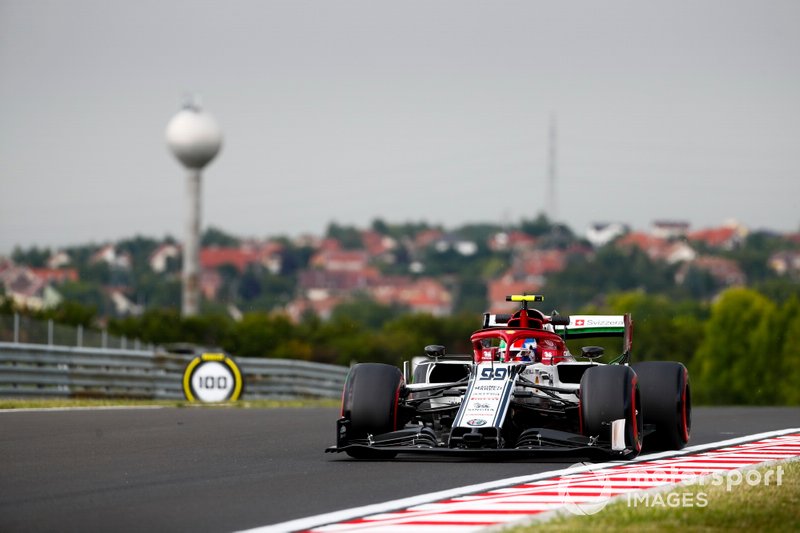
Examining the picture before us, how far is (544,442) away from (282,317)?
119338 mm

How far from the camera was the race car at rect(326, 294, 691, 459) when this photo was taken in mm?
13055

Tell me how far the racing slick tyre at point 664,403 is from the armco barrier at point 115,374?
40.6 ft

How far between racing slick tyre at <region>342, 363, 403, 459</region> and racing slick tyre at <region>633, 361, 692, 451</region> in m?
2.46

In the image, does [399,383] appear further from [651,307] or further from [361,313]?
[361,313]

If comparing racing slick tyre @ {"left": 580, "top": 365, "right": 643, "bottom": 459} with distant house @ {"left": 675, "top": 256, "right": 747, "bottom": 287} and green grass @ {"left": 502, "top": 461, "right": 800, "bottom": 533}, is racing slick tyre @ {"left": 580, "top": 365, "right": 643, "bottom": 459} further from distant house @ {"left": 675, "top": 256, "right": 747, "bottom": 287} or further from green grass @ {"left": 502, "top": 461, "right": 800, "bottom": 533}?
distant house @ {"left": 675, "top": 256, "right": 747, "bottom": 287}

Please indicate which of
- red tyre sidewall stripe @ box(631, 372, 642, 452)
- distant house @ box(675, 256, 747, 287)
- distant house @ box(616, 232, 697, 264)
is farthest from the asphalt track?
distant house @ box(616, 232, 697, 264)

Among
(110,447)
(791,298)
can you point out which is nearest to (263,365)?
(110,447)

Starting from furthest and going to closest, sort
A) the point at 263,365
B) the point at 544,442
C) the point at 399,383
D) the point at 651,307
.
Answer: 1. the point at 651,307
2. the point at 263,365
3. the point at 399,383
4. the point at 544,442

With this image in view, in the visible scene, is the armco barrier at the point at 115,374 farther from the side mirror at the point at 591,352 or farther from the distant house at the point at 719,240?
the distant house at the point at 719,240

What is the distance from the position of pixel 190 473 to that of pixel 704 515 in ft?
14.5

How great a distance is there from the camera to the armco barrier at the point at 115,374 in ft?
81.5

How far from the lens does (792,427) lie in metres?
18.9

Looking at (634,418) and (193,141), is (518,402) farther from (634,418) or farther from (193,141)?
(193,141)

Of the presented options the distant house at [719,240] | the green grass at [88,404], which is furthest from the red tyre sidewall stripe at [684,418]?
the distant house at [719,240]
